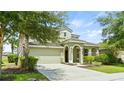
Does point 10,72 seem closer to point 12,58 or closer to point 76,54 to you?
point 12,58

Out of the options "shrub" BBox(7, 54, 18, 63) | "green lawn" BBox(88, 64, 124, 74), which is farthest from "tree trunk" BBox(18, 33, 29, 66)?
"green lawn" BBox(88, 64, 124, 74)

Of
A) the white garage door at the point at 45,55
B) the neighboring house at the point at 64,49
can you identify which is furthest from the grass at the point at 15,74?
the neighboring house at the point at 64,49

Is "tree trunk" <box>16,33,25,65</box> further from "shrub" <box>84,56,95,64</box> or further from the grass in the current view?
"shrub" <box>84,56,95,64</box>

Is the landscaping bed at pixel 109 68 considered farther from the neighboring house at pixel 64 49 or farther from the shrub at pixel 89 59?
the neighboring house at pixel 64 49

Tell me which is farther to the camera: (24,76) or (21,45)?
(21,45)

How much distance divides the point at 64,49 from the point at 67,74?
437 centimetres

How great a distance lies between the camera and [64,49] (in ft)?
62.2

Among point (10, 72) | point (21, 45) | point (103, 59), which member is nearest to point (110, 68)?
point (103, 59)

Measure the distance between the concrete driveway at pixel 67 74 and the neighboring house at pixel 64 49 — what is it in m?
0.44

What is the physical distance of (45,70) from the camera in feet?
51.4
